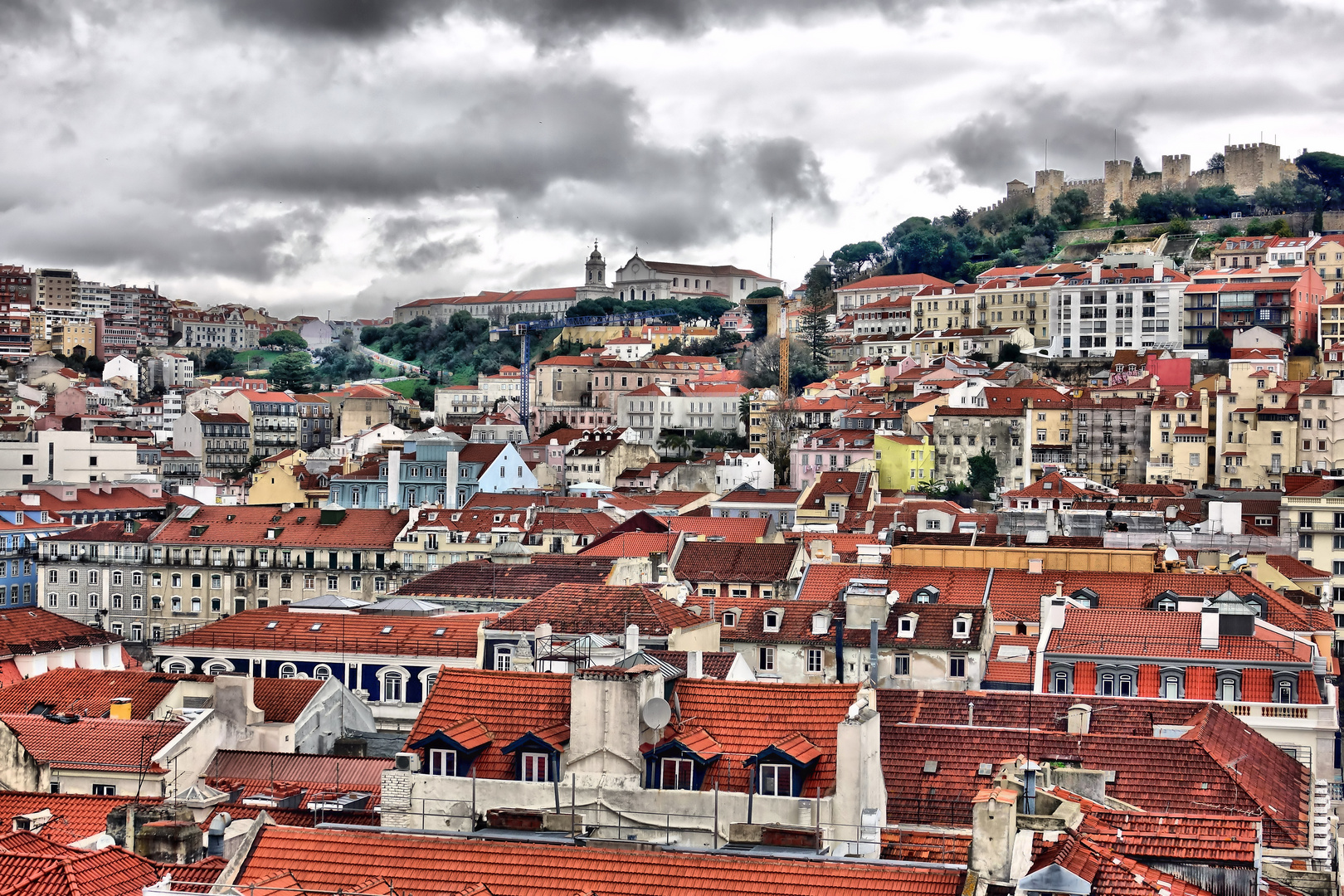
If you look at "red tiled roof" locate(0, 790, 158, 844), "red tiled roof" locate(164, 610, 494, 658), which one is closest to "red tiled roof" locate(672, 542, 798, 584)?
"red tiled roof" locate(164, 610, 494, 658)

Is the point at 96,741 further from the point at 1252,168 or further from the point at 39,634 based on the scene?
the point at 1252,168

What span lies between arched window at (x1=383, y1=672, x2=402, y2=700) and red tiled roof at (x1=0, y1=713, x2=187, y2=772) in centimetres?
1383

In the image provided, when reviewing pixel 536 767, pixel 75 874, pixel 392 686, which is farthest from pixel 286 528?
pixel 75 874

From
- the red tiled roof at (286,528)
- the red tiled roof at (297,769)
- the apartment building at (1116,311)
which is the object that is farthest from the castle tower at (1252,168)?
the red tiled roof at (297,769)

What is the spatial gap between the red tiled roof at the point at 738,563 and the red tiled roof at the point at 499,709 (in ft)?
111

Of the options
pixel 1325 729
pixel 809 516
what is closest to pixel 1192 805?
pixel 1325 729

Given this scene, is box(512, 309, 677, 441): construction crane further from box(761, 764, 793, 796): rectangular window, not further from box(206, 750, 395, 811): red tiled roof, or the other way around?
box(761, 764, 793, 796): rectangular window

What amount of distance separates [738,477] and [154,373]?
10678 cm

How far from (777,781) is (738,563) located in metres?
36.2

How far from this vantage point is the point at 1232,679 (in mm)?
34906

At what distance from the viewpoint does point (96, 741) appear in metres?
29.3

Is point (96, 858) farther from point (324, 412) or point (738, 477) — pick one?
point (324, 412)

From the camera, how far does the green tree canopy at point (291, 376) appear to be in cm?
17825

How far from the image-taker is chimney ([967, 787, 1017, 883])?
16.0 m
